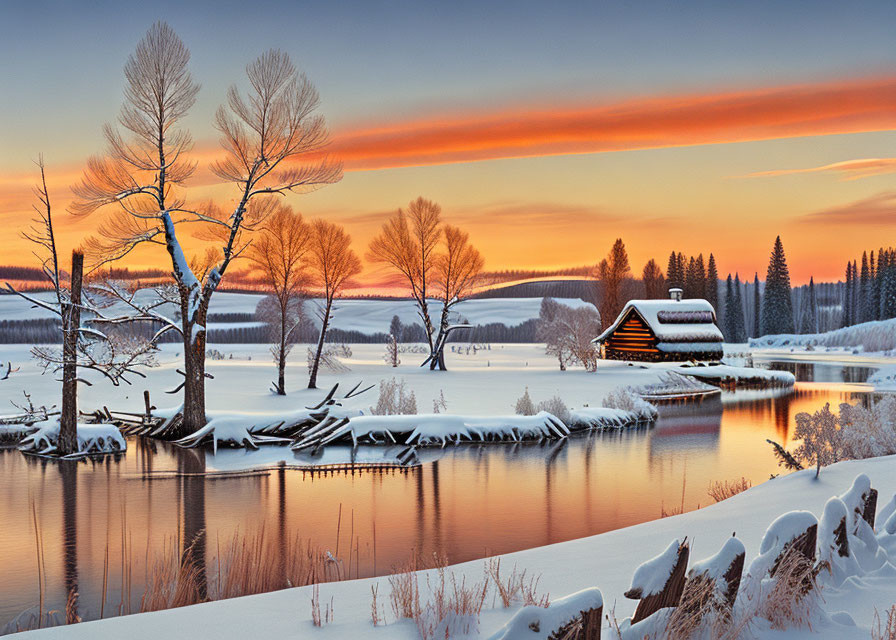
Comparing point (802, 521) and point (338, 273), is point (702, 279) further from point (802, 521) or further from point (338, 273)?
point (802, 521)

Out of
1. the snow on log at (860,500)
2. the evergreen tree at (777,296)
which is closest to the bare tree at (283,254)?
the snow on log at (860,500)

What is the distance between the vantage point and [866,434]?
1515cm

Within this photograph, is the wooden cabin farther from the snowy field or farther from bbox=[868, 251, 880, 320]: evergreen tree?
bbox=[868, 251, 880, 320]: evergreen tree

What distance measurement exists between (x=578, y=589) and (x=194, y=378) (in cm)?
1704

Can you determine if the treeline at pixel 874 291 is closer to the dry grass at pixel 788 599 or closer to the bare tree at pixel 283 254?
the bare tree at pixel 283 254

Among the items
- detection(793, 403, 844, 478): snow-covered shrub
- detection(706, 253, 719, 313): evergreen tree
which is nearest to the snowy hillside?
detection(706, 253, 719, 313): evergreen tree

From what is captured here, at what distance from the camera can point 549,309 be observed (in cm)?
5778

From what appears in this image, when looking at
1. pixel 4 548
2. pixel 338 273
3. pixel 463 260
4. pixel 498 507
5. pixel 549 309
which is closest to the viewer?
pixel 4 548

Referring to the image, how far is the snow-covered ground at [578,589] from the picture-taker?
18.7ft

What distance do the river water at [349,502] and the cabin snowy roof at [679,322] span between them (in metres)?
27.1

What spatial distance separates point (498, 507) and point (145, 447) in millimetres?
12801

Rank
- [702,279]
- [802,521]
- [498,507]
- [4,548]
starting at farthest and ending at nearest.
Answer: [702,279] → [498,507] → [4,548] → [802,521]

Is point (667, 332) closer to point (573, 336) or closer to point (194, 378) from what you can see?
point (573, 336)

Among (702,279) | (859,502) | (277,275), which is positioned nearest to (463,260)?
(277,275)
